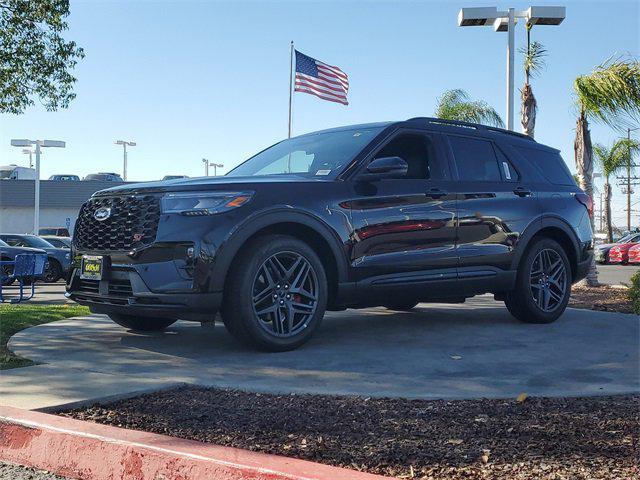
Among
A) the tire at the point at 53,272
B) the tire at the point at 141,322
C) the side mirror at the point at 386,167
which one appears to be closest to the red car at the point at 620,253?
the tire at the point at 53,272

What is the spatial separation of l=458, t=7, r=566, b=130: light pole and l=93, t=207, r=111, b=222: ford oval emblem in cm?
1106

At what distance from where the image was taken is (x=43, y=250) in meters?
20.3

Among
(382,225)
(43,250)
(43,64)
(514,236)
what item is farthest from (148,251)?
(43,250)

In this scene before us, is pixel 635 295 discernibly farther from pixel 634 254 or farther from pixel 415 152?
pixel 634 254

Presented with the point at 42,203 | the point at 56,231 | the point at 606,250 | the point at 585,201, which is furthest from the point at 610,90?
the point at 42,203

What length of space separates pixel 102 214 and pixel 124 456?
277cm

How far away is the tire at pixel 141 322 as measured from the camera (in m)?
6.73

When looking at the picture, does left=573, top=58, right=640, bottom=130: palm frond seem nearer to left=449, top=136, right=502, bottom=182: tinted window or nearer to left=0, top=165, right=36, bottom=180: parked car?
left=449, top=136, right=502, bottom=182: tinted window

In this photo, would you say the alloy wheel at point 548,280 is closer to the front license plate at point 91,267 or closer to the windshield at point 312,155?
the windshield at point 312,155

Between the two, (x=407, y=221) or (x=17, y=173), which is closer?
(x=407, y=221)

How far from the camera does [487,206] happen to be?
271 inches

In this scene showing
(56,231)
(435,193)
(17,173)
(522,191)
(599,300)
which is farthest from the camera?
(17,173)

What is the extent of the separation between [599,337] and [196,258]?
3.86 m

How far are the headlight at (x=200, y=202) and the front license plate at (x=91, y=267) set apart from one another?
2.43ft
